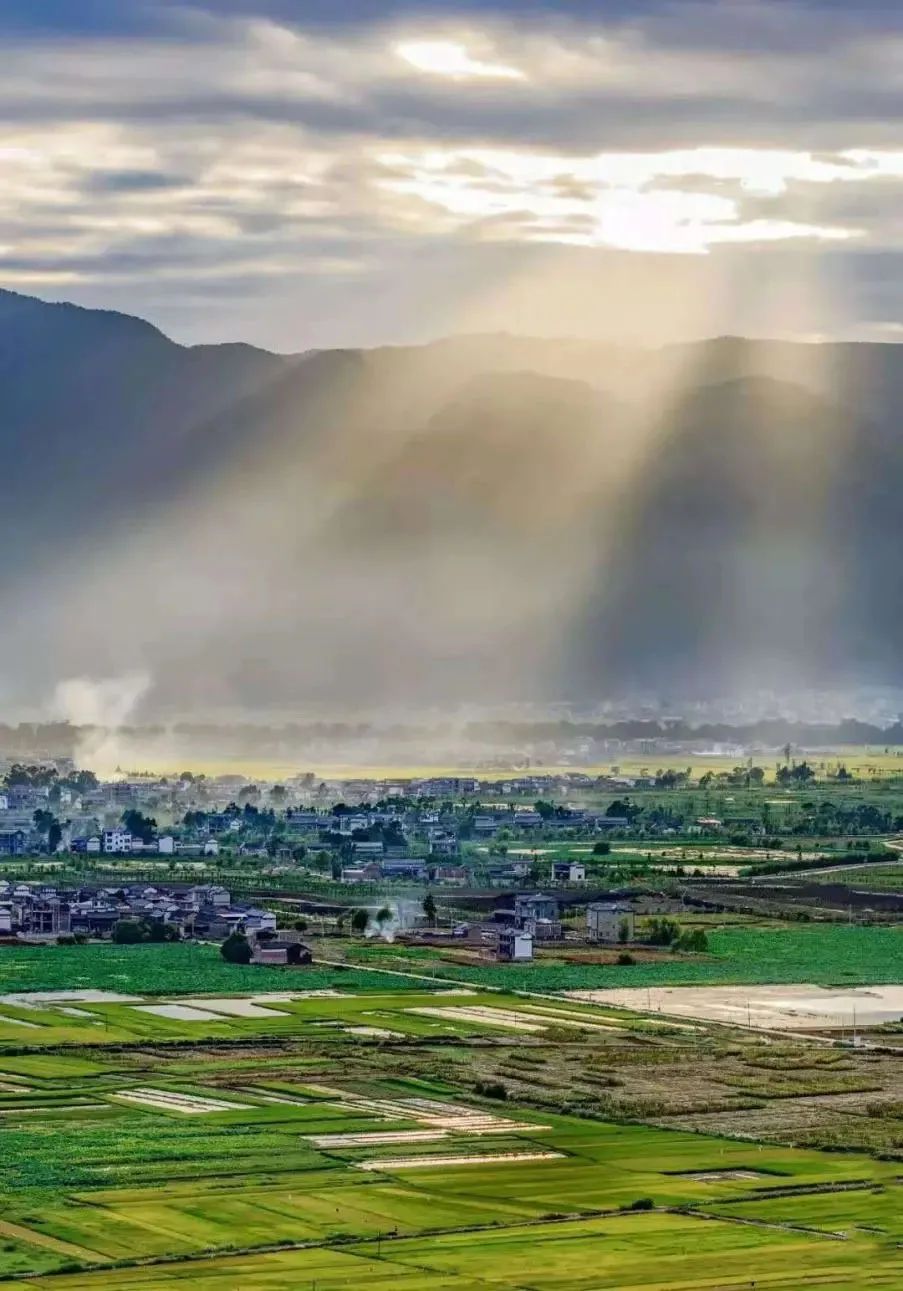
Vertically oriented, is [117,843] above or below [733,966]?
above

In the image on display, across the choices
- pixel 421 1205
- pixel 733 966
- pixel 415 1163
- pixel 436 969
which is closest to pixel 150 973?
pixel 436 969

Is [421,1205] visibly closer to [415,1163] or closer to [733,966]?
[415,1163]

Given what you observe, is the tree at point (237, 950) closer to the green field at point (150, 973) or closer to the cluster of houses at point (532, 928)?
the green field at point (150, 973)

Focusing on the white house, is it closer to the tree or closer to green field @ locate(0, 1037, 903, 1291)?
the tree

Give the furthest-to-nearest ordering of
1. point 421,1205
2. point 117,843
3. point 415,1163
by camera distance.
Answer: point 117,843
point 415,1163
point 421,1205

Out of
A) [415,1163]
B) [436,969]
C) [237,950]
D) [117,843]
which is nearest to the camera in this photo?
[415,1163]

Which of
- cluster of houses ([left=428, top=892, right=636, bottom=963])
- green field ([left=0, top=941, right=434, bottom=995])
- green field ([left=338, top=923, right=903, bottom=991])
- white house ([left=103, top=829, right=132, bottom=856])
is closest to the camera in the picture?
green field ([left=0, top=941, right=434, bottom=995])

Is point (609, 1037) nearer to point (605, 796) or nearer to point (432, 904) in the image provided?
point (432, 904)

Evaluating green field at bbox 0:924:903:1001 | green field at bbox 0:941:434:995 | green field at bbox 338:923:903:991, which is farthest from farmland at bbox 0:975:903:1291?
green field at bbox 338:923:903:991

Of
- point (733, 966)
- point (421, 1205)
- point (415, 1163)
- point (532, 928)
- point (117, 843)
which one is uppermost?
point (117, 843)
